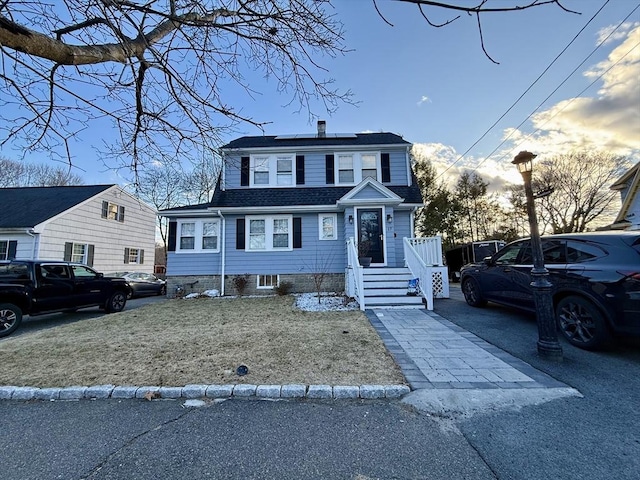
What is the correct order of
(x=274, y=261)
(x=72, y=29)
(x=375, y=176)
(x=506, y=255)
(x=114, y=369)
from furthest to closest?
(x=375, y=176) < (x=274, y=261) < (x=506, y=255) < (x=114, y=369) < (x=72, y=29)

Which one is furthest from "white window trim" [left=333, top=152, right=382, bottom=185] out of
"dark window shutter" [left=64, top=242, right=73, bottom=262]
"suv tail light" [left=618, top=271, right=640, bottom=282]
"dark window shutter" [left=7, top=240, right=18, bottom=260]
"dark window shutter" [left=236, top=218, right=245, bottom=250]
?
"dark window shutter" [left=7, top=240, right=18, bottom=260]

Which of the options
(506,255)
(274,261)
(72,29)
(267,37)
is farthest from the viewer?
(274,261)

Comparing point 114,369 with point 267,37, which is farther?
point 114,369

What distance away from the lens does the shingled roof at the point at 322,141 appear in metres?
11.6

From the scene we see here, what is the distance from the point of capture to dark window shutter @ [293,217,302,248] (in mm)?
10594

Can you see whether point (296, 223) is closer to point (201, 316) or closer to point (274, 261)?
point (274, 261)

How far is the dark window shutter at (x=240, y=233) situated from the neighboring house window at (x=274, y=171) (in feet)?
5.81

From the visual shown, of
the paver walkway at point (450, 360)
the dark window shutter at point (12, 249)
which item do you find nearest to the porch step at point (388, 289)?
the paver walkway at point (450, 360)

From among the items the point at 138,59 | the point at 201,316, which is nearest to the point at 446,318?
the point at 201,316

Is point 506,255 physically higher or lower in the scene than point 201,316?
higher

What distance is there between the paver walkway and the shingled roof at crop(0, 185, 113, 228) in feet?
50.6

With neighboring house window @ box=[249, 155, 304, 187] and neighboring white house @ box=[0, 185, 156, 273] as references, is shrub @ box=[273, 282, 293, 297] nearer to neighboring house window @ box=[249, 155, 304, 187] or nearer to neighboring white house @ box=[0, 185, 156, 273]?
neighboring house window @ box=[249, 155, 304, 187]

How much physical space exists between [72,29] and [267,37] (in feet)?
6.86

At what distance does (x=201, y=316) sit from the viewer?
6.77 metres
